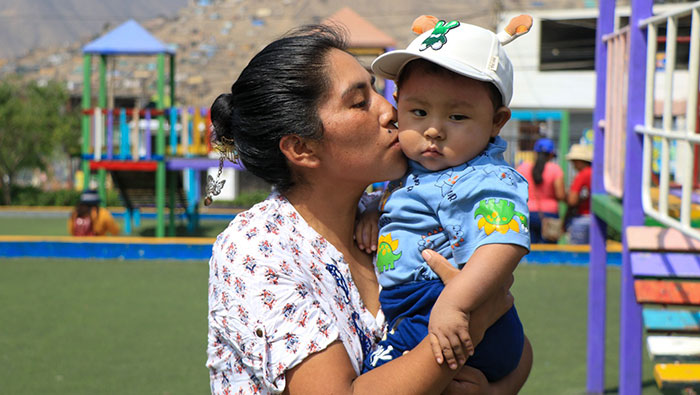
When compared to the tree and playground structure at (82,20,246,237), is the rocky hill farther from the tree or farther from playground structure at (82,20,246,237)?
playground structure at (82,20,246,237)

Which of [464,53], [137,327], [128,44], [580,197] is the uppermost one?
[128,44]

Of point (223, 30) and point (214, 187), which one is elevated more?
point (223, 30)

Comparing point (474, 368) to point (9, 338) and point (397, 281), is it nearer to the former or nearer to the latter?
point (397, 281)

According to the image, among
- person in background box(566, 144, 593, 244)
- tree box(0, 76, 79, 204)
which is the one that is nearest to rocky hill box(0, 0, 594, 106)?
tree box(0, 76, 79, 204)

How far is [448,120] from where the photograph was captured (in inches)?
77.1

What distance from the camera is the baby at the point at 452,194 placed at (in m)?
1.82

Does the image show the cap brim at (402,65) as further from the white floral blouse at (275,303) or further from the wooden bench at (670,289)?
the wooden bench at (670,289)

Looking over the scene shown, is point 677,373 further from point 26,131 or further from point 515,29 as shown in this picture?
point 26,131

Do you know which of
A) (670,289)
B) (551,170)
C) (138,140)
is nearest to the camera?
(670,289)

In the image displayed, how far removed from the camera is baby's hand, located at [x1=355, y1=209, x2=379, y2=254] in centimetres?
214

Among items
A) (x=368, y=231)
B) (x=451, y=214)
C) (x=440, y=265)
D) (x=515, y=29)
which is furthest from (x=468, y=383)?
(x=515, y=29)

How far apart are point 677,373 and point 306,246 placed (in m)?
2.33

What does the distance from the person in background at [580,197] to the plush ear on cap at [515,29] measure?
7.62 meters

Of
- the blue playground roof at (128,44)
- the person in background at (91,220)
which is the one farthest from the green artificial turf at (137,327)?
the blue playground roof at (128,44)
